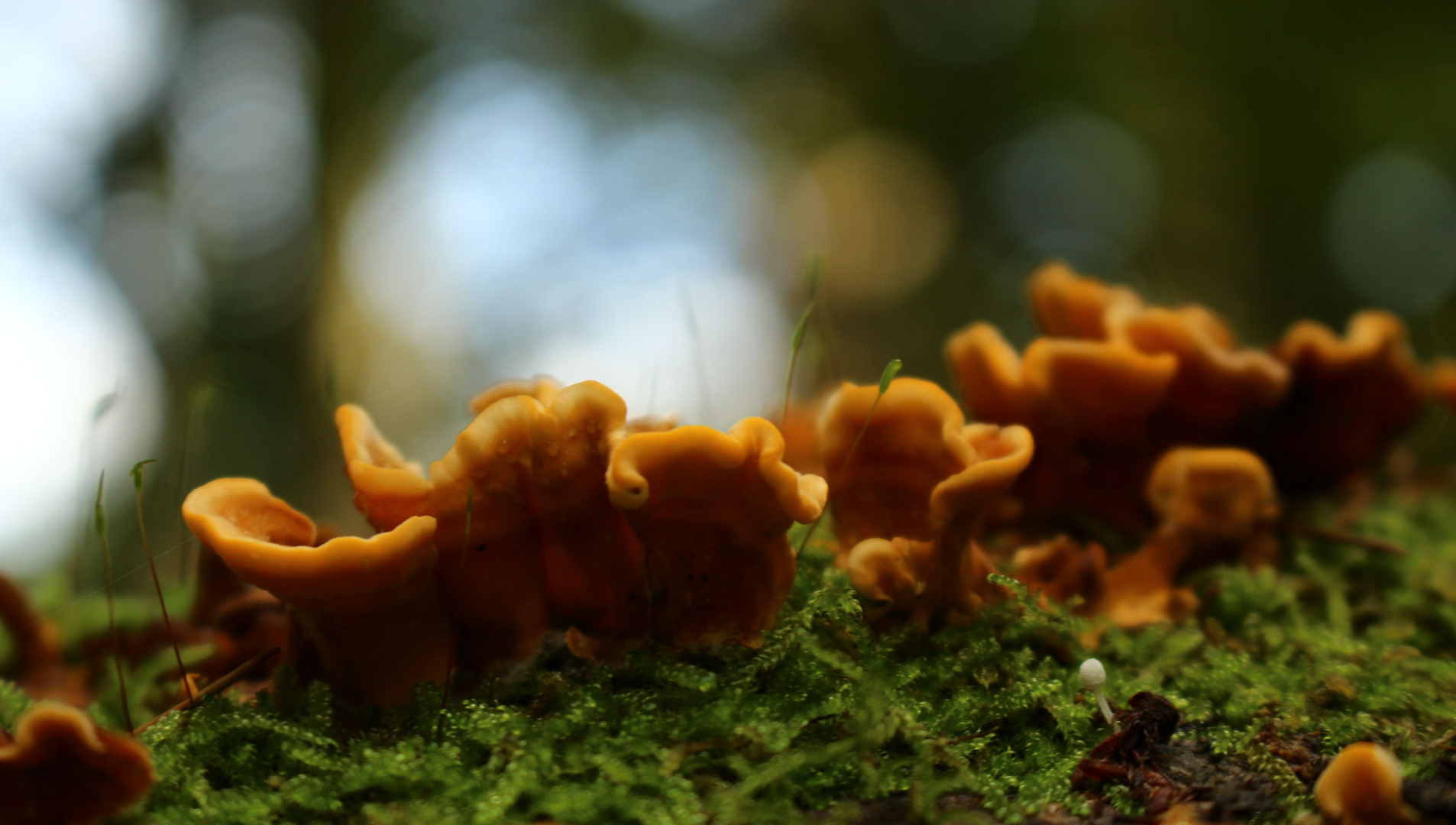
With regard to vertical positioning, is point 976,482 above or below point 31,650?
above

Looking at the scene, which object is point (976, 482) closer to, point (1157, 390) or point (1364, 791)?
point (1364, 791)

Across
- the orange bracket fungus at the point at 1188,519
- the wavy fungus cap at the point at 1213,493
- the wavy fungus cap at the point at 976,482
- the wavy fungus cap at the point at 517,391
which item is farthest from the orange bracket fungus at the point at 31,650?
the wavy fungus cap at the point at 1213,493

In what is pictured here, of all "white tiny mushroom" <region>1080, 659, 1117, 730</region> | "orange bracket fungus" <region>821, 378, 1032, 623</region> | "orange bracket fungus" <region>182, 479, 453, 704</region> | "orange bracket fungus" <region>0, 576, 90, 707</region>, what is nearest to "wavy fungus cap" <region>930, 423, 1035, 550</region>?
"orange bracket fungus" <region>821, 378, 1032, 623</region>

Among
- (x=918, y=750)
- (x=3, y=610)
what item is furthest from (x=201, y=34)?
(x=918, y=750)

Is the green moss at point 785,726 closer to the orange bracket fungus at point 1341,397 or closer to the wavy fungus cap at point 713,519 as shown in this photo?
the wavy fungus cap at point 713,519

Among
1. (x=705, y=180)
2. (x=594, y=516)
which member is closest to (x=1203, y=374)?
(x=594, y=516)

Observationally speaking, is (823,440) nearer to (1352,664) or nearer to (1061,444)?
(1061,444)
